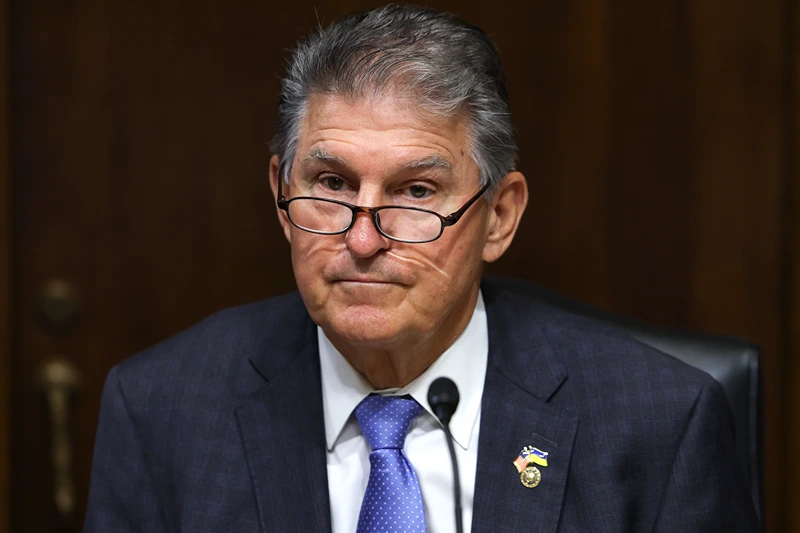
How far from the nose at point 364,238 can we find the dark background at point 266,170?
0.93 metres

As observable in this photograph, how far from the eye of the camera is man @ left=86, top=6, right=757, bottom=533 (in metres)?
1.44

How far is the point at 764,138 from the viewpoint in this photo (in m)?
2.32

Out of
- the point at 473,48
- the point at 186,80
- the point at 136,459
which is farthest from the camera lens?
the point at 186,80

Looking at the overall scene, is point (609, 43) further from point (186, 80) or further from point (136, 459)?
point (136, 459)

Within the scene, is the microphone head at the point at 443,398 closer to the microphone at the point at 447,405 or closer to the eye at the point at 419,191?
the microphone at the point at 447,405

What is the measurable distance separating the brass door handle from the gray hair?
3.41ft

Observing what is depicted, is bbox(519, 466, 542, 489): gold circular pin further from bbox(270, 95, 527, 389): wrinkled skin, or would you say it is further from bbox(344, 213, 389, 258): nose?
bbox(344, 213, 389, 258): nose

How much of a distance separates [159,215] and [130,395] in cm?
73

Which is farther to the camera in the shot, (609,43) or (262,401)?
(609,43)

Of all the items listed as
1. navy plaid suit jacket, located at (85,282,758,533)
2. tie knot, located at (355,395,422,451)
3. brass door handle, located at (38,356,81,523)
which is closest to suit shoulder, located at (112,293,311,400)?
navy plaid suit jacket, located at (85,282,758,533)

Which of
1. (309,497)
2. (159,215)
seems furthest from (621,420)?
(159,215)

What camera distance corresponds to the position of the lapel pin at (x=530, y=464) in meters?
1.52

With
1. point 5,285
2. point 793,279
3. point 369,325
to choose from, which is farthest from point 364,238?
point 793,279

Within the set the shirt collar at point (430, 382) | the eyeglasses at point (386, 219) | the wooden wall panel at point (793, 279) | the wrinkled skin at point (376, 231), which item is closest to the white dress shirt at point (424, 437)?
the shirt collar at point (430, 382)
